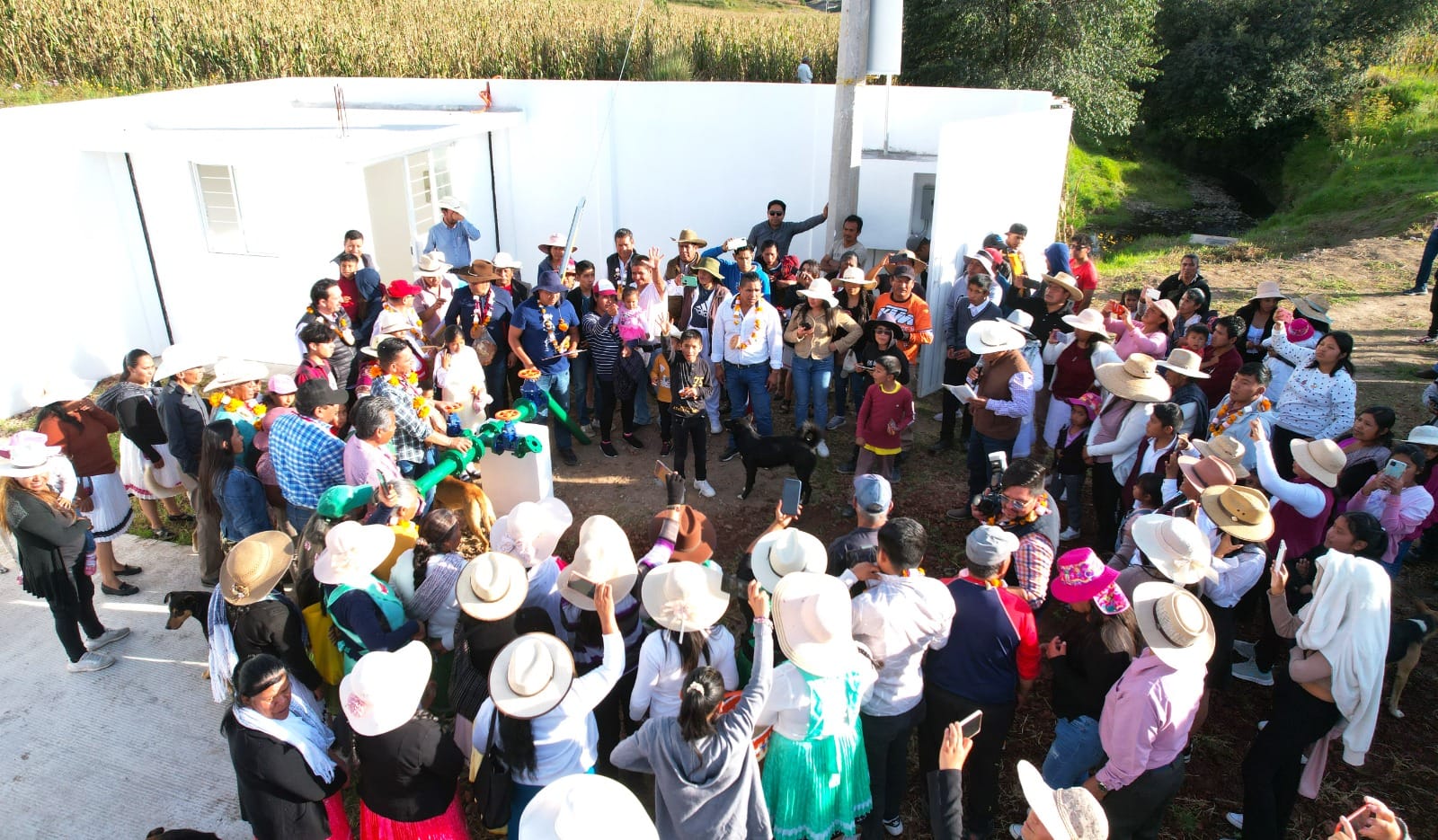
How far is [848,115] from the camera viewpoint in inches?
359

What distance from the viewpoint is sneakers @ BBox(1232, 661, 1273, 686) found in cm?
499

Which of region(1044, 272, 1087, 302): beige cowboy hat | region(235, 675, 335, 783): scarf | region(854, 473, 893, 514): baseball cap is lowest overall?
region(235, 675, 335, 783): scarf

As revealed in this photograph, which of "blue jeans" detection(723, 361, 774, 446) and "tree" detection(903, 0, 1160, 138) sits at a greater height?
"tree" detection(903, 0, 1160, 138)

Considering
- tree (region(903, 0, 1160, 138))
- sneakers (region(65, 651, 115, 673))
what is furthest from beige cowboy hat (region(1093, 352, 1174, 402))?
tree (region(903, 0, 1160, 138))

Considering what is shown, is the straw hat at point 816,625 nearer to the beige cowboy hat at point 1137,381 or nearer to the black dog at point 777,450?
the beige cowboy hat at point 1137,381

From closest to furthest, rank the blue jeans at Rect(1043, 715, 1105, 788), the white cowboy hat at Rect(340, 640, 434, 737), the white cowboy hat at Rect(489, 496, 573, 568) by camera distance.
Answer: the white cowboy hat at Rect(340, 640, 434, 737)
the blue jeans at Rect(1043, 715, 1105, 788)
the white cowboy hat at Rect(489, 496, 573, 568)

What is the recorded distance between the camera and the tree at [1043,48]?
18.3m

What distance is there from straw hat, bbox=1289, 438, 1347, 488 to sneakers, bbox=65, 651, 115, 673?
22.5ft

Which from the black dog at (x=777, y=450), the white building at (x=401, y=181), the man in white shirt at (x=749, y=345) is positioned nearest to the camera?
the black dog at (x=777, y=450)

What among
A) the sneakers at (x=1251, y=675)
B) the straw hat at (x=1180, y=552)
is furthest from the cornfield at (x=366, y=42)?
the straw hat at (x=1180, y=552)

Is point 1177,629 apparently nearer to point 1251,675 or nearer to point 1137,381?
point 1251,675

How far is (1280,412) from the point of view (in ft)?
19.2

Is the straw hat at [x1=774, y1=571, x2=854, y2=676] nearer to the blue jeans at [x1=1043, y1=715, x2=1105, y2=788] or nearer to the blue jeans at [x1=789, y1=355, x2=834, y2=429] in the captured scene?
the blue jeans at [x1=1043, y1=715, x2=1105, y2=788]

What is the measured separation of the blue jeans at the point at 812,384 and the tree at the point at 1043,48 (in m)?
13.6
